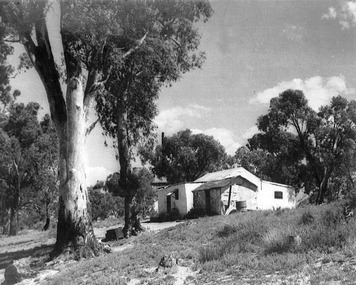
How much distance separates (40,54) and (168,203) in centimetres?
2683

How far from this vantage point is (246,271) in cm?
786

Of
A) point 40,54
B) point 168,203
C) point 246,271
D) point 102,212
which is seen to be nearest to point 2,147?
point 168,203

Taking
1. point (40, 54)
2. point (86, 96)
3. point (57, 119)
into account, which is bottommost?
point (57, 119)

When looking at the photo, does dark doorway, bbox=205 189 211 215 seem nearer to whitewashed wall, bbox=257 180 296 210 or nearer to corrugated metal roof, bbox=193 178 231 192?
corrugated metal roof, bbox=193 178 231 192

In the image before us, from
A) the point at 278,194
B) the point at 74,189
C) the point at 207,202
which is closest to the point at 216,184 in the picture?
the point at 207,202

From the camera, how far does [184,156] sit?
5509 centimetres

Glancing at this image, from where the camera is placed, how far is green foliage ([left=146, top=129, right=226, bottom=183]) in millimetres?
55844

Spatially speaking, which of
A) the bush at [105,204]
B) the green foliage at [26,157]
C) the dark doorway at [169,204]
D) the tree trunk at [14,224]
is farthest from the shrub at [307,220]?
the bush at [105,204]

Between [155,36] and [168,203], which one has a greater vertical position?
[155,36]

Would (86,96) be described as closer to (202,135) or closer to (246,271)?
(246,271)

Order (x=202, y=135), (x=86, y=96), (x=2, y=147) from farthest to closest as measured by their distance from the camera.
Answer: (x=202, y=135) → (x=2, y=147) → (x=86, y=96)

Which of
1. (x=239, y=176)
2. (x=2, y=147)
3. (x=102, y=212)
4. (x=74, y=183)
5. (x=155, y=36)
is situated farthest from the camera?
(x=102, y=212)

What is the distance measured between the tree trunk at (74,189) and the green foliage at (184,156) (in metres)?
40.9

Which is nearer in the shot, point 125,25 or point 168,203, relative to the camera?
point 125,25
